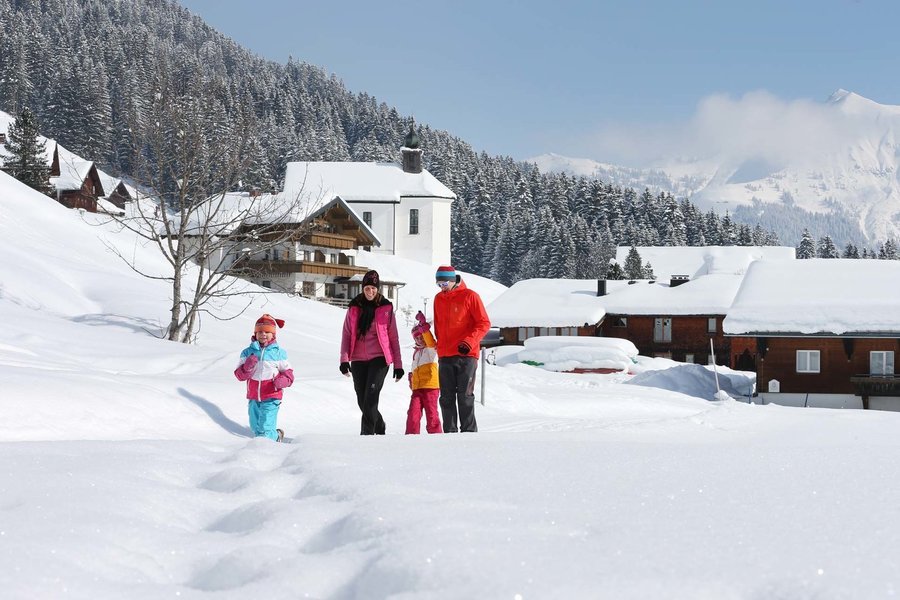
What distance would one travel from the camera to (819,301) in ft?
94.3

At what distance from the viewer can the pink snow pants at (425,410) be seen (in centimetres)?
850

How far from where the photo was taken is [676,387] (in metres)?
28.6

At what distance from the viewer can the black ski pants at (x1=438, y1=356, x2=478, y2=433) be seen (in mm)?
8180

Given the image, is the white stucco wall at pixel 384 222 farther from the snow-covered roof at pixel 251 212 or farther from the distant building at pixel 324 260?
the snow-covered roof at pixel 251 212

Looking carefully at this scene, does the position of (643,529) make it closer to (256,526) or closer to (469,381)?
(256,526)

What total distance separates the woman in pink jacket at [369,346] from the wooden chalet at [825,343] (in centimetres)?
2206

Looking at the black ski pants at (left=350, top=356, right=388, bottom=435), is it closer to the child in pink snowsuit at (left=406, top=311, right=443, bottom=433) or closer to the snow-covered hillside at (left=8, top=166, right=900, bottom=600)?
the child in pink snowsuit at (left=406, top=311, right=443, bottom=433)

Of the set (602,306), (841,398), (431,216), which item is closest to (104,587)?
(841,398)

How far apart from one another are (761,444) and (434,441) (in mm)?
2347

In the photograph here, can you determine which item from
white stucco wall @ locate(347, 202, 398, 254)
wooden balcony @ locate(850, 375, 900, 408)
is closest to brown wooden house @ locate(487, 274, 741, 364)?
wooden balcony @ locate(850, 375, 900, 408)

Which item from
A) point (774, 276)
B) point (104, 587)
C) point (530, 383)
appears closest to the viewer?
point (104, 587)

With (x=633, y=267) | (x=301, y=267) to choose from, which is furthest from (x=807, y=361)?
(x=633, y=267)

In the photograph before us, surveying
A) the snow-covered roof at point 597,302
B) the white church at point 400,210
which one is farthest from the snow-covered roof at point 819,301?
the white church at point 400,210

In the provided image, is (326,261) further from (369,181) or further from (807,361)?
(807,361)
